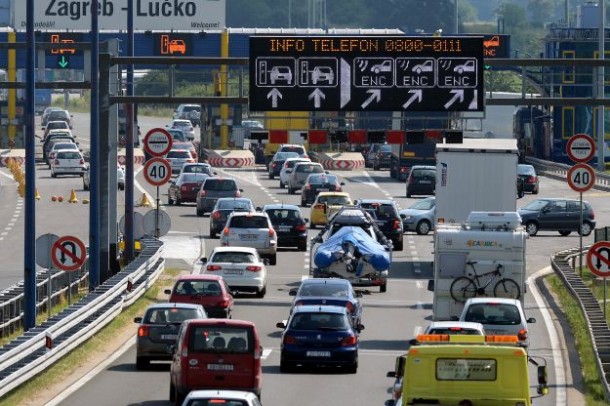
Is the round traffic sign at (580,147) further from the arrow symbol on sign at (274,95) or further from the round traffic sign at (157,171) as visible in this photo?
the round traffic sign at (157,171)

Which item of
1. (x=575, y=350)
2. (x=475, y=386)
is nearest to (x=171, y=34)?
(x=575, y=350)

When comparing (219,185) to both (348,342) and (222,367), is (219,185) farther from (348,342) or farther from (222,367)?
(222,367)

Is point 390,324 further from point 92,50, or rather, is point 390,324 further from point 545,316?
point 92,50

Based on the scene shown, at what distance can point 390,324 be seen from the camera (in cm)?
3906

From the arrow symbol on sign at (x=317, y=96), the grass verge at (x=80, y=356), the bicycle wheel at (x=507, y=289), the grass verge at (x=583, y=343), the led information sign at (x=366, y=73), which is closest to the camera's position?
the grass verge at (x=80, y=356)

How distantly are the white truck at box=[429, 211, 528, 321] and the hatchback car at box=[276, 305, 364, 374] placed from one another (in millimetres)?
5076

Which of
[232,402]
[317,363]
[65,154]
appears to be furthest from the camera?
[65,154]

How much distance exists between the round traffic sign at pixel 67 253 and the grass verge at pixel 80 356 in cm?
144

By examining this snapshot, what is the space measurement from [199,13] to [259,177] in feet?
44.8

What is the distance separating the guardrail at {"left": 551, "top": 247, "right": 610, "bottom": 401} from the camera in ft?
99.0

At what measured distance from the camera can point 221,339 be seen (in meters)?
27.0

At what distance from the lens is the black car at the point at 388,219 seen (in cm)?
5450

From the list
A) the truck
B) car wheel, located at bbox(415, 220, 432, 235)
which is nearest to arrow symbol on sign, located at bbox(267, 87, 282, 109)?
the truck

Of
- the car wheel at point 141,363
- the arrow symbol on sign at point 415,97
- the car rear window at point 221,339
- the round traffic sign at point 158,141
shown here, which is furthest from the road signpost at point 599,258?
the round traffic sign at point 158,141
